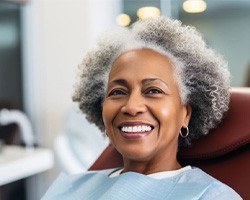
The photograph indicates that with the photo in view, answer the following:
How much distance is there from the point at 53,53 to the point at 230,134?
6.38 feet

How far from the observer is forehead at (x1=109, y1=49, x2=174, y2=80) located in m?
1.05

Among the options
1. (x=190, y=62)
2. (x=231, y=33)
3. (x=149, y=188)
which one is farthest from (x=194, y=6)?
(x=149, y=188)

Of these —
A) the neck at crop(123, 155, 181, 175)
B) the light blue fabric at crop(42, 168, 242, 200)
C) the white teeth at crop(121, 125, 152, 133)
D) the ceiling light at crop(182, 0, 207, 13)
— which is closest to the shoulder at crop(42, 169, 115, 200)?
the light blue fabric at crop(42, 168, 242, 200)

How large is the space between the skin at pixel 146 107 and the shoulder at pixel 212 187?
94mm

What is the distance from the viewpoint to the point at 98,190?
116 centimetres

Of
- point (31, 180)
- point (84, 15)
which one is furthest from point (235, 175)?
point (31, 180)

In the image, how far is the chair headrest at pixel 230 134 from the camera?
1067 mm

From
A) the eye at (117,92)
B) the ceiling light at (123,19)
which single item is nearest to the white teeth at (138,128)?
the eye at (117,92)

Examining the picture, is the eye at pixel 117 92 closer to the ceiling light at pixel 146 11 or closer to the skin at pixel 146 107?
the skin at pixel 146 107

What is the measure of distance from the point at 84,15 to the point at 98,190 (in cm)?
174

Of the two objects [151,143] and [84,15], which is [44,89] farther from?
[151,143]

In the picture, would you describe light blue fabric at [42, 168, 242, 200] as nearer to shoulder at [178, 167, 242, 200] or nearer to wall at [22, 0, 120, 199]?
shoulder at [178, 167, 242, 200]

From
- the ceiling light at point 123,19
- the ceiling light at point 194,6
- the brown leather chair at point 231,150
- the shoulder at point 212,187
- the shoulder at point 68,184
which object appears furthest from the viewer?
the ceiling light at point 123,19

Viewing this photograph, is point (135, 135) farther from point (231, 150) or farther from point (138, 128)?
point (231, 150)
